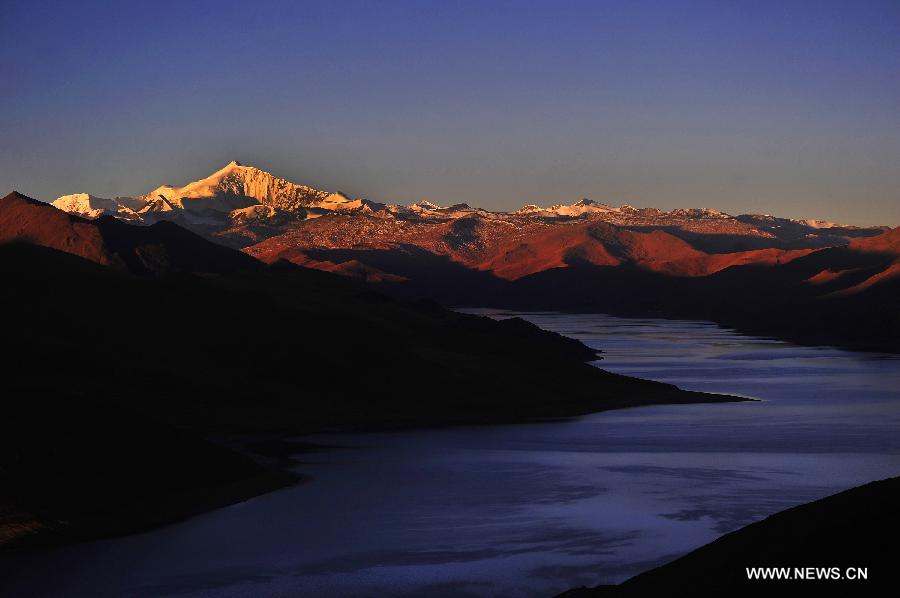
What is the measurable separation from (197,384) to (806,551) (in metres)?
80.6

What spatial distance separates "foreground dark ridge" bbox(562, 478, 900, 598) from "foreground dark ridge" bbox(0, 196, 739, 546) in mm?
31696

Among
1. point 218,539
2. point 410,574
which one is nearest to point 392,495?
point 218,539

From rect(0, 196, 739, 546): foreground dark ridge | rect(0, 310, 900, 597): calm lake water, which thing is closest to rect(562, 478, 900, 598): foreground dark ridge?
rect(0, 310, 900, 597): calm lake water

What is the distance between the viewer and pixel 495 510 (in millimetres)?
71938

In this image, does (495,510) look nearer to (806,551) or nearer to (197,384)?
(806,551)

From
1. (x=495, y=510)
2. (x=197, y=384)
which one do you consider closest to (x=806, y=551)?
(x=495, y=510)

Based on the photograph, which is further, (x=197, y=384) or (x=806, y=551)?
(x=197, y=384)

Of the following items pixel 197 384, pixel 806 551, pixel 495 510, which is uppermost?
pixel 806 551

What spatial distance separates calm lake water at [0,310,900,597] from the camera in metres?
56.4

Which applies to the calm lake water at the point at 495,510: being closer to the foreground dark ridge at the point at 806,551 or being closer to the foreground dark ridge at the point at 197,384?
the foreground dark ridge at the point at 197,384

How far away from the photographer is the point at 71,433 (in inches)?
2862

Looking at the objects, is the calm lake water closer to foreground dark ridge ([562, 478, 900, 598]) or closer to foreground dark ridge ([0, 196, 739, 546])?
foreground dark ridge ([0, 196, 739, 546])

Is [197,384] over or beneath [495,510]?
over

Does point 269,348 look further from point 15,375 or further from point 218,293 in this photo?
point 15,375
